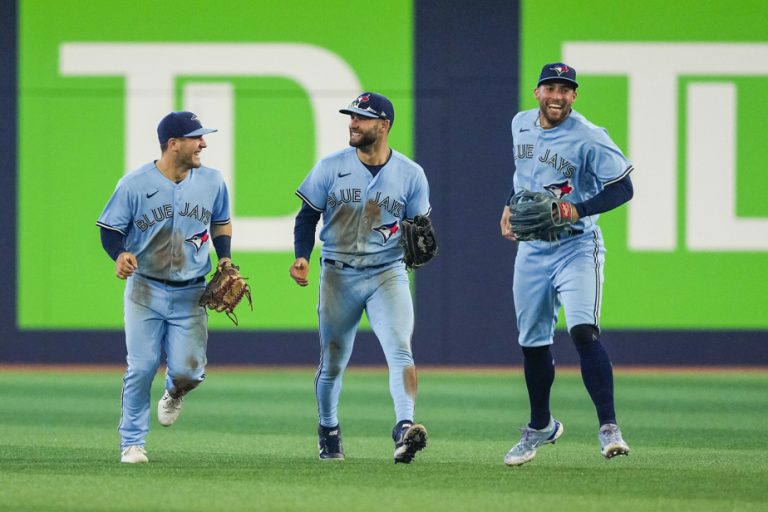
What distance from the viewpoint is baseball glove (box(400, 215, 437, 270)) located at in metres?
7.41

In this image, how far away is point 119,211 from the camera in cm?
750

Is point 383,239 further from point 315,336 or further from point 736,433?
point 315,336

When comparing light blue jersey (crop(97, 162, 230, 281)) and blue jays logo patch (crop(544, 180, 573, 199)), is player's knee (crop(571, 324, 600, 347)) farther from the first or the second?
light blue jersey (crop(97, 162, 230, 281))

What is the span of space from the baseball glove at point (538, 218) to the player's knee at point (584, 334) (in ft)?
1.59

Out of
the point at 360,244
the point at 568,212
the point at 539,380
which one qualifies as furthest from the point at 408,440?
the point at 568,212

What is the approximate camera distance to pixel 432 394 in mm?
12469

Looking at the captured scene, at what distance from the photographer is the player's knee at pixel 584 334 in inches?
279

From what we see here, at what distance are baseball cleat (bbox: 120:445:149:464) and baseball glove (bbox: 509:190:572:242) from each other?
2328 millimetres

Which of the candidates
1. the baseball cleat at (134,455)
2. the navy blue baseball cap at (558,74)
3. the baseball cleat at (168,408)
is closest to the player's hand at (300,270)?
the baseball cleat at (168,408)

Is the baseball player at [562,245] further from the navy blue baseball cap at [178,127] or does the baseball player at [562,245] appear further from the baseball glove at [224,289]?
the navy blue baseball cap at [178,127]

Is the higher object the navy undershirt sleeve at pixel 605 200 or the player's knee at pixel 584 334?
the navy undershirt sleeve at pixel 605 200

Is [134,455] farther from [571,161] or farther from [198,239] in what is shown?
[571,161]

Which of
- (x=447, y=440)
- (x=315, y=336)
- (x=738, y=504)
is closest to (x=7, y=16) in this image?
(x=315, y=336)

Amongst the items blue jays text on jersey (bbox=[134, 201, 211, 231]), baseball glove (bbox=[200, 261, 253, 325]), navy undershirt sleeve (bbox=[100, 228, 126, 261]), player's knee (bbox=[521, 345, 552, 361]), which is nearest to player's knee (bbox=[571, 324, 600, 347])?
player's knee (bbox=[521, 345, 552, 361])
